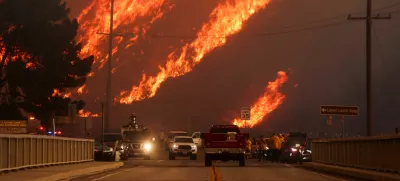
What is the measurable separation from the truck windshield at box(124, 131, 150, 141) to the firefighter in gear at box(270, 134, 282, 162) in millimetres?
10100

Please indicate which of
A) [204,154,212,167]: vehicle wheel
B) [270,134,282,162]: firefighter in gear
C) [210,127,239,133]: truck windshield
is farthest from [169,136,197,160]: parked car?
[204,154,212,167]: vehicle wheel

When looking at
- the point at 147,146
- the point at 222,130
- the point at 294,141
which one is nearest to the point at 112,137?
the point at 147,146

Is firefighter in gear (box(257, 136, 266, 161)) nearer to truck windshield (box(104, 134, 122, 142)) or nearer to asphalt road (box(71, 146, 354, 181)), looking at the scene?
truck windshield (box(104, 134, 122, 142))

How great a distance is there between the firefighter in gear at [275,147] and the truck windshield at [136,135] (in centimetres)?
1010

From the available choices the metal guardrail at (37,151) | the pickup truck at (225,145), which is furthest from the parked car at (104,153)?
the pickup truck at (225,145)

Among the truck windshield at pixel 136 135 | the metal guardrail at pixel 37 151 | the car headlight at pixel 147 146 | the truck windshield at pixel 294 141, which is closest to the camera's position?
the metal guardrail at pixel 37 151

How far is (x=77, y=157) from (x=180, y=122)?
83.2 meters

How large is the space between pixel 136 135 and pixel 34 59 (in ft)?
82.3

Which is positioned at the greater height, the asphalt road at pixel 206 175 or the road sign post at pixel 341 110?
the road sign post at pixel 341 110

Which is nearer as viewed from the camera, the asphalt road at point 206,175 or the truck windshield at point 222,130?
the asphalt road at point 206,175

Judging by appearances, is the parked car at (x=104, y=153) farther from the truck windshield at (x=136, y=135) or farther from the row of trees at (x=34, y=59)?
the row of trees at (x=34, y=59)

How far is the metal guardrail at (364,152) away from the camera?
2672 centimetres

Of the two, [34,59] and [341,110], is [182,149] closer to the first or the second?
[341,110]

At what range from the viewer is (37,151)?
3209cm
